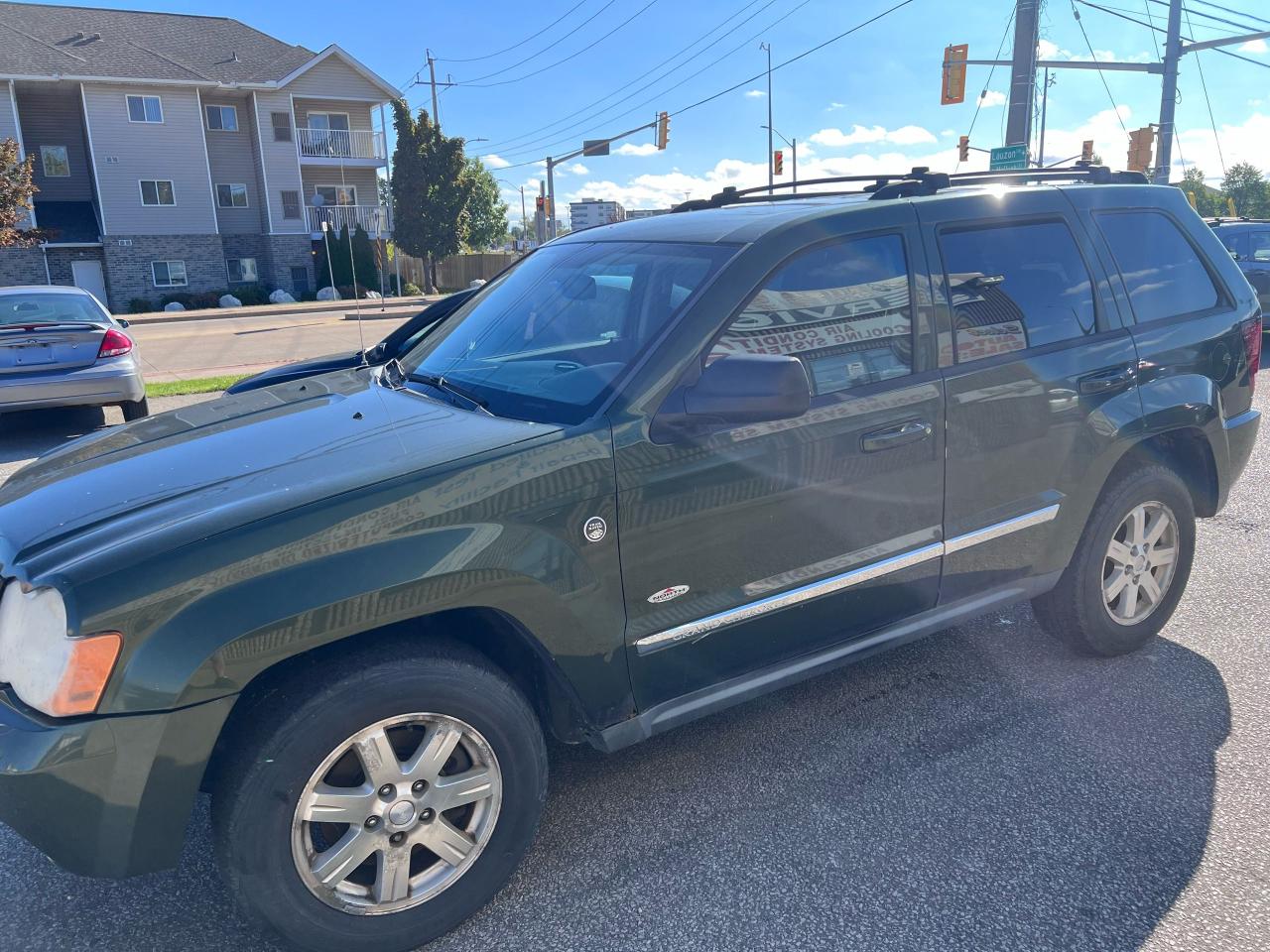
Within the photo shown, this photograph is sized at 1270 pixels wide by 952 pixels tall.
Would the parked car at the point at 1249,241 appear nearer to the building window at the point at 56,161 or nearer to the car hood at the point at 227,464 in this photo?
the car hood at the point at 227,464

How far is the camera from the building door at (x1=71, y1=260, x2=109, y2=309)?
116ft

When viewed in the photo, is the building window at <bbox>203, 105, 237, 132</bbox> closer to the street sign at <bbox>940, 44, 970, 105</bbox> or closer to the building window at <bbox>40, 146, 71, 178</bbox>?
the building window at <bbox>40, 146, 71, 178</bbox>

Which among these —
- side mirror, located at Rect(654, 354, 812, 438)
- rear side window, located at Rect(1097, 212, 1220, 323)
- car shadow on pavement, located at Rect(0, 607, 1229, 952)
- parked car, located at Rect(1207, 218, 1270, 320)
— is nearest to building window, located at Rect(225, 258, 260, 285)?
parked car, located at Rect(1207, 218, 1270, 320)

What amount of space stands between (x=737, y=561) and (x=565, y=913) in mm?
1089

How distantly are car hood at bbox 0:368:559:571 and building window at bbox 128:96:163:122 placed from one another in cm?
3902

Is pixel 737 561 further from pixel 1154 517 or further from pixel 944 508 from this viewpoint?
pixel 1154 517

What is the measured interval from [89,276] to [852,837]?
131ft

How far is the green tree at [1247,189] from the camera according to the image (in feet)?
197

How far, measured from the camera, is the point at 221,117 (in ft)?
126

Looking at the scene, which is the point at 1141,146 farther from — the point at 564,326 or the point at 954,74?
the point at 564,326

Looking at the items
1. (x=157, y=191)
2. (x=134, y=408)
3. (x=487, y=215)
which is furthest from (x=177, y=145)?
(x=487, y=215)

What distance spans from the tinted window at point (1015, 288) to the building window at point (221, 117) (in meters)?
41.6

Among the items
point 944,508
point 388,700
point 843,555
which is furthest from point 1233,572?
point 388,700

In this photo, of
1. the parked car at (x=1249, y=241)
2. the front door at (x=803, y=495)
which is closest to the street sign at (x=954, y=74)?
the parked car at (x=1249, y=241)
